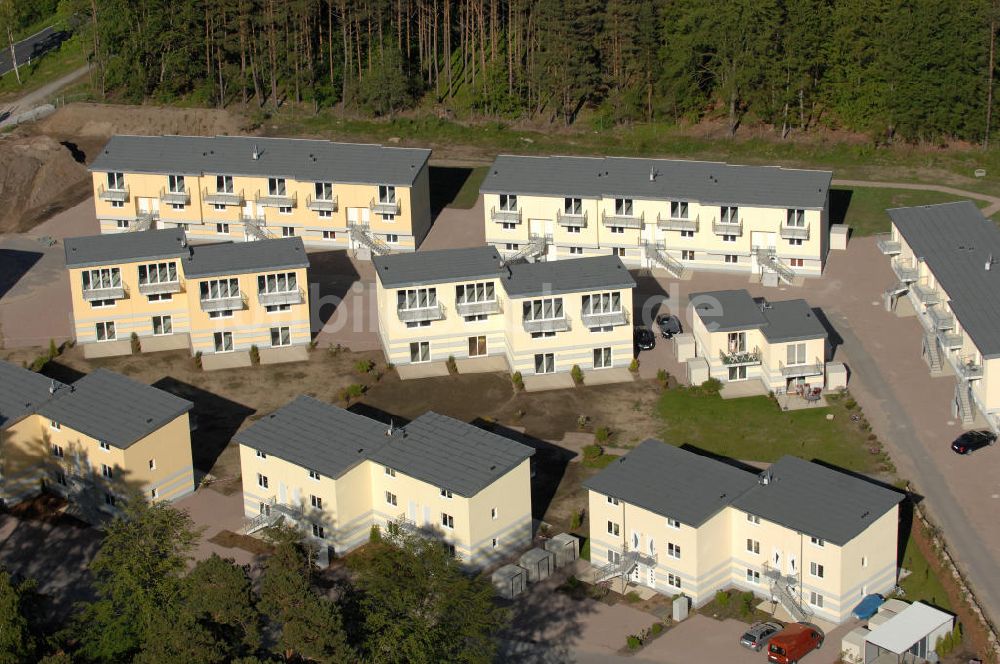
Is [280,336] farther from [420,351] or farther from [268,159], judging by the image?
[268,159]

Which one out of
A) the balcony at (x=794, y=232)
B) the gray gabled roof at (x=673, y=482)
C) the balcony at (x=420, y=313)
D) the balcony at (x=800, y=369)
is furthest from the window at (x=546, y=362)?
the balcony at (x=794, y=232)

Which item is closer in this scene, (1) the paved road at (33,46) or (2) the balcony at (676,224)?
(2) the balcony at (676,224)

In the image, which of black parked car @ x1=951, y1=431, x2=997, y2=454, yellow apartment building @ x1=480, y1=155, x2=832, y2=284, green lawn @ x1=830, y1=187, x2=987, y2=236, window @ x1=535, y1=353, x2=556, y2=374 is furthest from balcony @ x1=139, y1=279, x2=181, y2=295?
black parked car @ x1=951, y1=431, x2=997, y2=454

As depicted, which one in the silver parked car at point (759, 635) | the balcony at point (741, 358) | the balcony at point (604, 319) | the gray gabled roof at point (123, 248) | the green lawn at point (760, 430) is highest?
the gray gabled roof at point (123, 248)

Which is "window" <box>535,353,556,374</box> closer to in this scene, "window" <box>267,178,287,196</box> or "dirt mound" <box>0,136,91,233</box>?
"window" <box>267,178,287,196</box>

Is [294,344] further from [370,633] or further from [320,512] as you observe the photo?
[370,633]

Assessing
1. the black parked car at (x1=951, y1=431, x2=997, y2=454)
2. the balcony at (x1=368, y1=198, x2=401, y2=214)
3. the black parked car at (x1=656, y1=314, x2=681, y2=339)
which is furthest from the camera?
the balcony at (x1=368, y1=198, x2=401, y2=214)

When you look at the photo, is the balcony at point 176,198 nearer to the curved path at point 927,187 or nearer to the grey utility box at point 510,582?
the curved path at point 927,187
